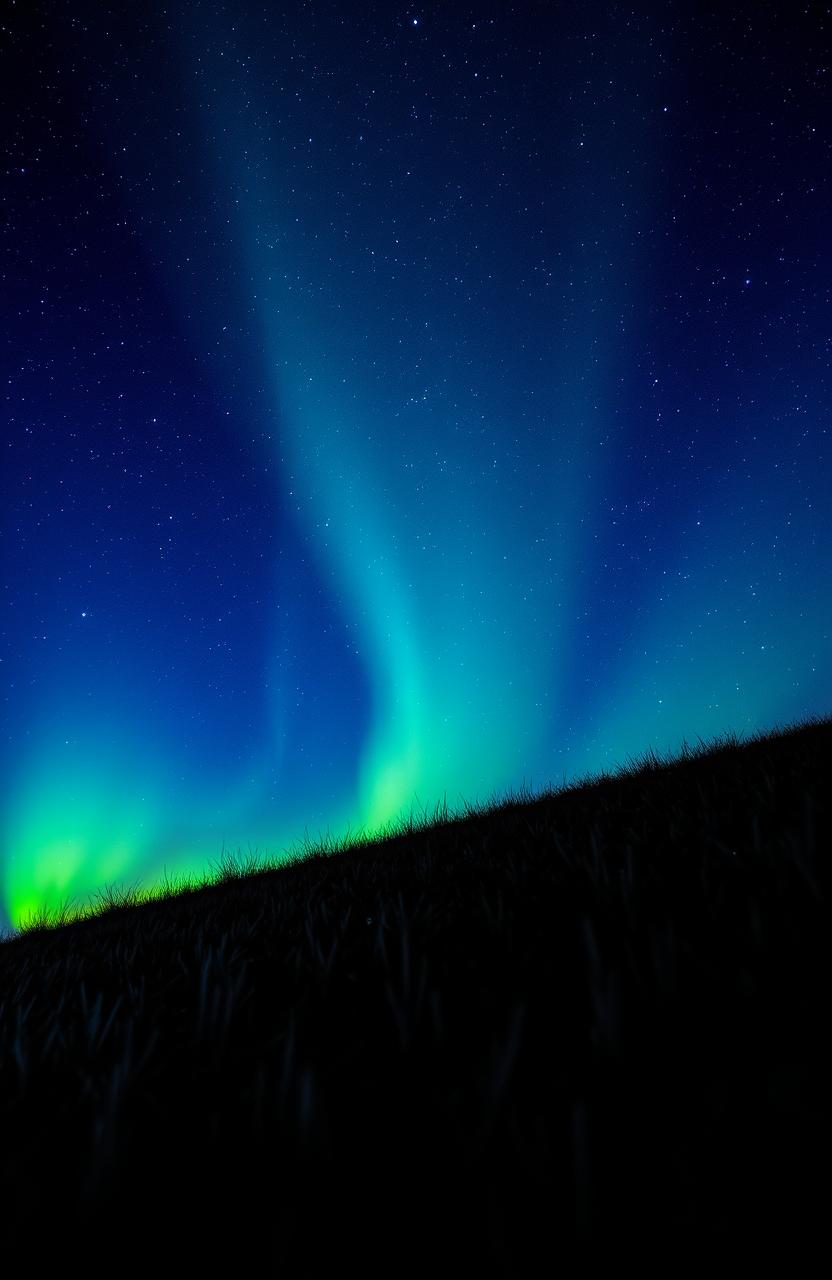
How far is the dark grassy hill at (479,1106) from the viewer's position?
0.44 m

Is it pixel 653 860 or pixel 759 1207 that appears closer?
pixel 759 1207

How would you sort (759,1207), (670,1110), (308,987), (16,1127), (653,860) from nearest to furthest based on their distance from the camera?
(759,1207) → (670,1110) → (16,1127) → (308,987) → (653,860)

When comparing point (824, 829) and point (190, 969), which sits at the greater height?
point (824, 829)

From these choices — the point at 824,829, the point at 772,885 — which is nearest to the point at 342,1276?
the point at 772,885

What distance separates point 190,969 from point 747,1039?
4.91 ft

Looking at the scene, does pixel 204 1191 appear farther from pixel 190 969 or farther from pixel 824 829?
pixel 824 829

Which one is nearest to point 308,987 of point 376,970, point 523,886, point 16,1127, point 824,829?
point 376,970

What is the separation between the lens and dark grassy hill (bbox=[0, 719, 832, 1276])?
44 cm

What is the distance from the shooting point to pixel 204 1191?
51 centimetres

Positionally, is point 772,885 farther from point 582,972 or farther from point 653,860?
point 653,860

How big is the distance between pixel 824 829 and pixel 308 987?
123 centimetres

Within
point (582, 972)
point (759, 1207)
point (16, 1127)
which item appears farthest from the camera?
point (582, 972)

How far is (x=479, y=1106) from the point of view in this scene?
57cm

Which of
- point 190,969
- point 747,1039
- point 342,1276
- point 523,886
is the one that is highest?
point 523,886
